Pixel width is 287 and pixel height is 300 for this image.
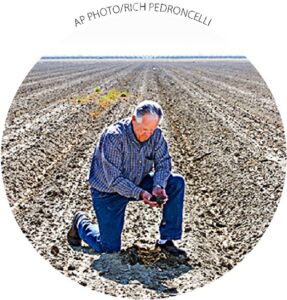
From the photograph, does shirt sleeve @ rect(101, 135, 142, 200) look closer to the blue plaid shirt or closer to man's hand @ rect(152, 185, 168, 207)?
the blue plaid shirt

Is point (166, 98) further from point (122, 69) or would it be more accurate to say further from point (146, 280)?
point (146, 280)

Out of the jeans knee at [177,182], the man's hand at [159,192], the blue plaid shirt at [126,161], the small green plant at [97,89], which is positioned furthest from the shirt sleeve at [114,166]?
the small green plant at [97,89]

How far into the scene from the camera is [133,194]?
3.20 m

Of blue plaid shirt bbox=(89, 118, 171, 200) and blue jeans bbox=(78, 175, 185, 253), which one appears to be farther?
blue jeans bbox=(78, 175, 185, 253)

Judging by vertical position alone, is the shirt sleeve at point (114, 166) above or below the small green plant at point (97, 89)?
below

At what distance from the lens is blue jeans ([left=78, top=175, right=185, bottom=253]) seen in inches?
133

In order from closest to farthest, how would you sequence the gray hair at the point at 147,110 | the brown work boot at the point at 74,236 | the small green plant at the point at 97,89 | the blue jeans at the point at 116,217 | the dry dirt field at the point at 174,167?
1. the gray hair at the point at 147,110
2. the blue jeans at the point at 116,217
3. the dry dirt field at the point at 174,167
4. the brown work boot at the point at 74,236
5. the small green plant at the point at 97,89

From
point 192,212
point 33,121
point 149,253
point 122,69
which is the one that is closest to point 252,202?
point 192,212

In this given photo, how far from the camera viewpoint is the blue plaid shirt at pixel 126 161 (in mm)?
3229

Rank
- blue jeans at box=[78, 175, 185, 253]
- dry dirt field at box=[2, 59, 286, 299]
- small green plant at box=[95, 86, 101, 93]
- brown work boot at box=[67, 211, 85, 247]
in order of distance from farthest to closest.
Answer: small green plant at box=[95, 86, 101, 93] < brown work boot at box=[67, 211, 85, 247] < dry dirt field at box=[2, 59, 286, 299] < blue jeans at box=[78, 175, 185, 253]

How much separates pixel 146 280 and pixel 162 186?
537 millimetres

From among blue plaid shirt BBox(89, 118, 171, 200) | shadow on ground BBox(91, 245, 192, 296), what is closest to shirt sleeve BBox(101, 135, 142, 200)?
blue plaid shirt BBox(89, 118, 171, 200)

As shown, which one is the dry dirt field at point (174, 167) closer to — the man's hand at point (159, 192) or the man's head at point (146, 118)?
the man's hand at point (159, 192)

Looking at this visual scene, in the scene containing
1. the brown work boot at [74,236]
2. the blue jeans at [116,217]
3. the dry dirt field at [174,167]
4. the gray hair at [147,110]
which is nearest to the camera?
the gray hair at [147,110]
